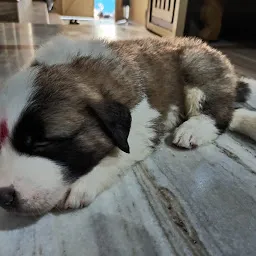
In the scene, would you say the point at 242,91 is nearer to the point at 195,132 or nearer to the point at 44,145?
the point at 195,132

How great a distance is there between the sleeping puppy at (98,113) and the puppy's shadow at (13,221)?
66 millimetres

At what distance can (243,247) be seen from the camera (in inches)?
41.3

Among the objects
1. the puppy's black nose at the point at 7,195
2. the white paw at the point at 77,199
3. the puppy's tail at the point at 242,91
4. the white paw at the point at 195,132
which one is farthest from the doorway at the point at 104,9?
the puppy's black nose at the point at 7,195

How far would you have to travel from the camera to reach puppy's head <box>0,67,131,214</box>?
3.42 feet

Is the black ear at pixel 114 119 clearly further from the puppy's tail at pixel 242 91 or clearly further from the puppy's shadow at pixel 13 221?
the puppy's tail at pixel 242 91

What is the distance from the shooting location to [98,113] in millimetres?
1188

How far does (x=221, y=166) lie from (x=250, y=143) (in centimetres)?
33

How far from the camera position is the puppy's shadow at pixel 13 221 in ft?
3.65

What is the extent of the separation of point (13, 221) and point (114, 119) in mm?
482

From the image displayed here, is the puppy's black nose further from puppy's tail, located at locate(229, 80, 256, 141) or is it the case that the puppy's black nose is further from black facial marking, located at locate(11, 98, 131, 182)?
puppy's tail, located at locate(229, 80, 256, 141)

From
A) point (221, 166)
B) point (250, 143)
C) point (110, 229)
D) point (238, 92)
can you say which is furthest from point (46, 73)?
point (238, 92)

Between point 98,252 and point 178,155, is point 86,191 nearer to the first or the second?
point 98,252

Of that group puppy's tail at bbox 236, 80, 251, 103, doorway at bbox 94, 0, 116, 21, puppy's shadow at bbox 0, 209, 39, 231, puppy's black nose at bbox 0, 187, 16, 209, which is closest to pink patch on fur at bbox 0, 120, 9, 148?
puppy's black nose at bbox 0, 187, 16, 209

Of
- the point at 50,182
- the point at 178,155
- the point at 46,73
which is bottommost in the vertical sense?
the point at 178,155
